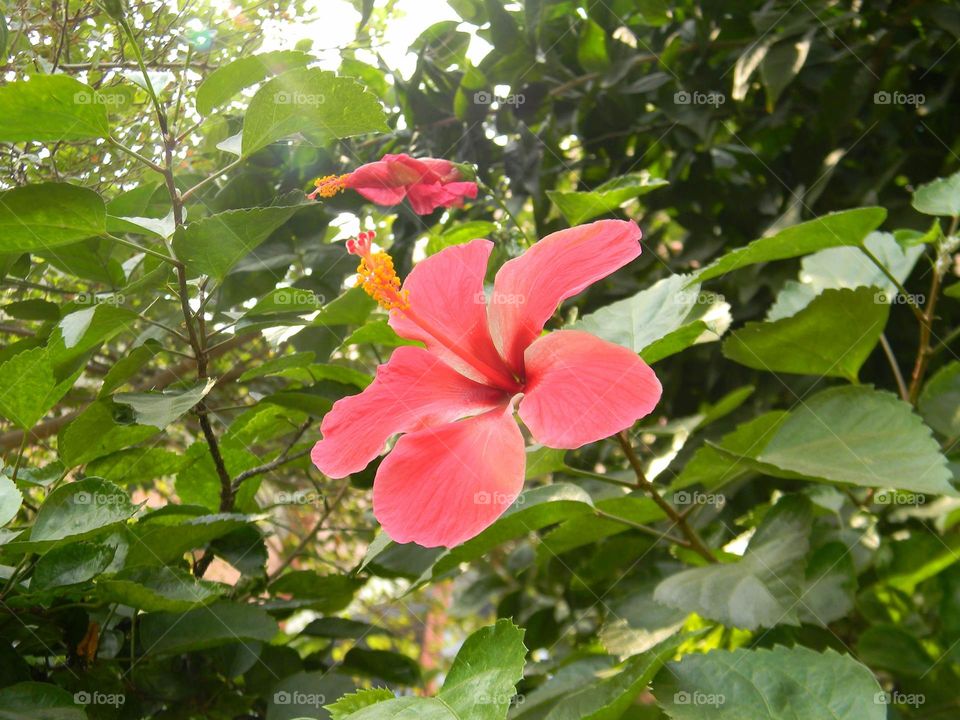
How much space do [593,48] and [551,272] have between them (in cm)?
84

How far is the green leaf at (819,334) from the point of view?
0.91m

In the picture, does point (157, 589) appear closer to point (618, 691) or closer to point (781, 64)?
point (618, 691)

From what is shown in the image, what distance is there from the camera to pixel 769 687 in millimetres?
660

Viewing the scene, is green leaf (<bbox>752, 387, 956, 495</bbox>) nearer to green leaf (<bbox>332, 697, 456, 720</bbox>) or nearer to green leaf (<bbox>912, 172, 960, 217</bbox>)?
green leaf (<bbox>912, 172, 960, 217</bbox>)

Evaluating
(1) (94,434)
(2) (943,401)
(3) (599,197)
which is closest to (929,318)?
(2) (943,401)

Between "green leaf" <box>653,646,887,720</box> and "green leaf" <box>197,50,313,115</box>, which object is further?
"green leaf" <box>197,50,313,115</box>

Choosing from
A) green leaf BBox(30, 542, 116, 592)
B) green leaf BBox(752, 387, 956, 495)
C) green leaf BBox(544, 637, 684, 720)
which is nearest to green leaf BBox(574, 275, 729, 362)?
green leaf BBox(752, 387, 956, 495)

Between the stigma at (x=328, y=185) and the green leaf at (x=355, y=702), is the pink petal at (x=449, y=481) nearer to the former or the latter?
the green leaf at (x=355, y=702)

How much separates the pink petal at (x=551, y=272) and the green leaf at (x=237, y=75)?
1.09 ft

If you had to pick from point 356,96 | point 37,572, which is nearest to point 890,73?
point 356,96

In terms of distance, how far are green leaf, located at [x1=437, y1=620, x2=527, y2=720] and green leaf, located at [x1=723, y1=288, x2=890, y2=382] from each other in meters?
0.49

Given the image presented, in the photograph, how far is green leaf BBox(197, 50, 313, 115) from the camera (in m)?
0.74

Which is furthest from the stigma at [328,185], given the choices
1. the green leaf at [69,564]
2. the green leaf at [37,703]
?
the green leaf at [37,703]

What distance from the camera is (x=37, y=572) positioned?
2.14 ft
